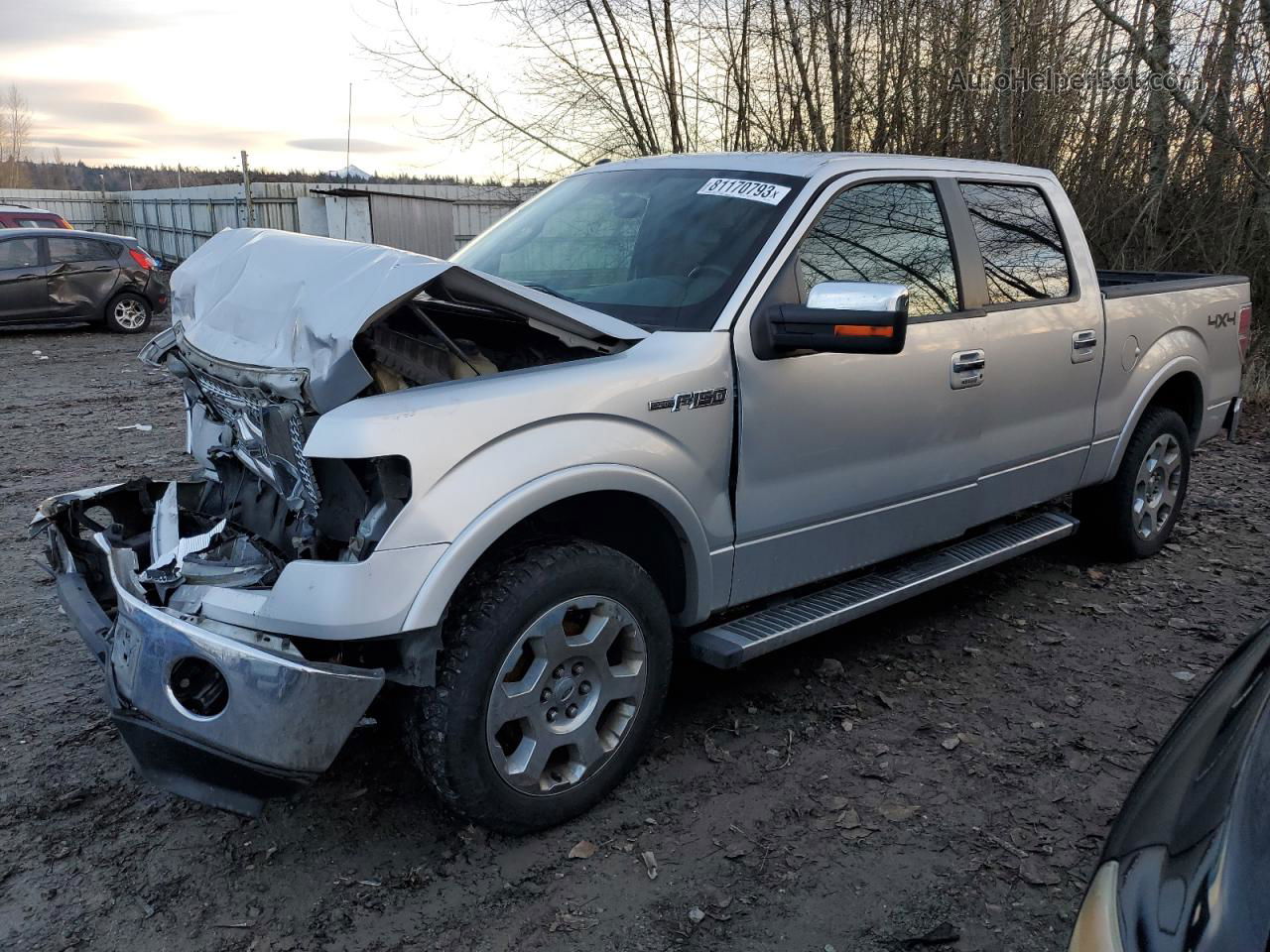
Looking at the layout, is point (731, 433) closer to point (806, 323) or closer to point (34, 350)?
point (806, 323)

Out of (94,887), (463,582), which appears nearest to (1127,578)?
(463,582)

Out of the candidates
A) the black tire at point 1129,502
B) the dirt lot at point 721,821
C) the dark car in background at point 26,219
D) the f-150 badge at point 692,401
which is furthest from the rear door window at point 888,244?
the dark car in background at point 26,219

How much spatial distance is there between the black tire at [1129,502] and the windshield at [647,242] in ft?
8.83

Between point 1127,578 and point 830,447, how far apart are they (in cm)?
264

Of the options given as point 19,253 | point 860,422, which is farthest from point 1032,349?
point 19,253

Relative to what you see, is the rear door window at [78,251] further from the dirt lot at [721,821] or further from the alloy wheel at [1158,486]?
the alloy wheel at [1158,486]

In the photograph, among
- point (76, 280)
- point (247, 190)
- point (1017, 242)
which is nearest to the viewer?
point (1017, 242)

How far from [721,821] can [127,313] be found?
50.1 ft

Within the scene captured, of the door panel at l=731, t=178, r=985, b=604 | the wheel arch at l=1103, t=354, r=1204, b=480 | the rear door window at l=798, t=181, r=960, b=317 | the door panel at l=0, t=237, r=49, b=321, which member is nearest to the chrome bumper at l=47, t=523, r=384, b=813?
the door panel at l=731, t=178, r=985, b=604

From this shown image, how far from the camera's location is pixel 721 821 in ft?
10.4

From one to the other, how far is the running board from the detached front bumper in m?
1.17

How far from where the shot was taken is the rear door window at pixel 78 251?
14820mm

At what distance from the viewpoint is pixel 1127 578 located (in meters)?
5.34

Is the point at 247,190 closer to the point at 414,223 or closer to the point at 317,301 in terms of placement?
the point at 414,223
